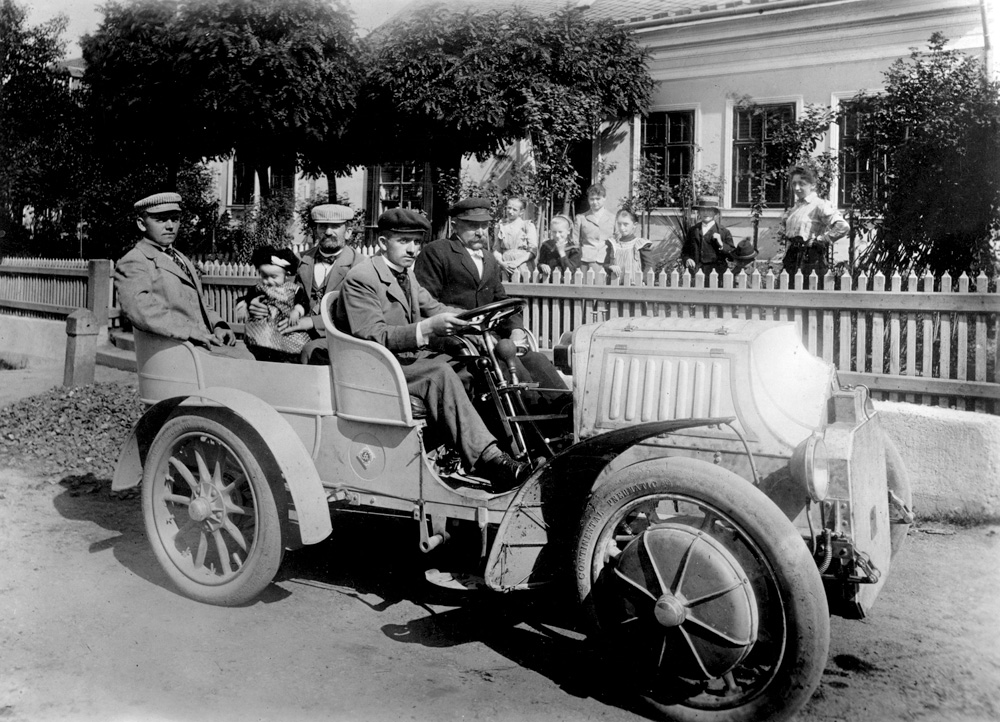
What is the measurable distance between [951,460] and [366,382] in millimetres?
3910

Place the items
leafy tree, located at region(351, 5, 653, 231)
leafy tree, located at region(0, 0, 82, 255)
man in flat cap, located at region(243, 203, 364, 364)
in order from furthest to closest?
leafy tree, located at region(351, 5, 653, 231), leafy tree, located at region(0, 0, 82, 255), man in flat cap, located at region(243, 203, 364, 364)

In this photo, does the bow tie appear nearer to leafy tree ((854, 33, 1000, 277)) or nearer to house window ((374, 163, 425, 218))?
leafy tree ((854, 33, 1000, 277))

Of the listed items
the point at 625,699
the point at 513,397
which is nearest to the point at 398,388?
the point at 513,397

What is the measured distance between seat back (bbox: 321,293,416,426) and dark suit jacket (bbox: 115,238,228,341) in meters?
0.91

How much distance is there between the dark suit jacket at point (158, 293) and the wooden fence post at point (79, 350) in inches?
200

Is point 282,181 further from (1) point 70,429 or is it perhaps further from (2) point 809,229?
(2) point 809,229

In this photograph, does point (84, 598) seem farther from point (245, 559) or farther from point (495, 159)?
point (495, 159)

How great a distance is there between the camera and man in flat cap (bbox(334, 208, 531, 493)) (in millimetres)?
3998

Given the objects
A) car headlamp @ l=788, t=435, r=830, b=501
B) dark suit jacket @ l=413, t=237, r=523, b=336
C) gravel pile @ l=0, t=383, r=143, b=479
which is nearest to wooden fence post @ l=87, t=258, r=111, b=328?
gravel pile @ l=0, t=383, r=143, b=479

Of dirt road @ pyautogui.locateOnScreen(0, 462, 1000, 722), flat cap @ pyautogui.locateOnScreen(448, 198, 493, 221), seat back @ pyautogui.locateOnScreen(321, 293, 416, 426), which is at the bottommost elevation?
dirt road @ pyautogui.locateOnScreen(0, 462, 1000, 722)

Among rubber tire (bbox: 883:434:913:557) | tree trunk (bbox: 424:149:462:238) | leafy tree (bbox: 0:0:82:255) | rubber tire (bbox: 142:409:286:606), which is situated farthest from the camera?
tree trunk (bbox: 424:149:462:238)

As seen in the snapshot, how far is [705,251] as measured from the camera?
1077cm

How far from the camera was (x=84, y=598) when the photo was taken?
4.27 metres

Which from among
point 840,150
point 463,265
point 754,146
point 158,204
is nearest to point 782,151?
point 840,150
